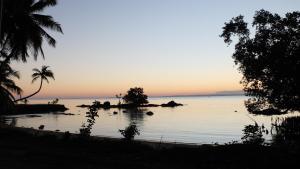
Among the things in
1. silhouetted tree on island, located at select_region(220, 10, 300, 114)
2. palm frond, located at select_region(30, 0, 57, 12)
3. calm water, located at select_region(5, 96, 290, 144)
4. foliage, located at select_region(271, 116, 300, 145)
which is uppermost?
palm frond, located at select_region(30, 0, 57, 12)

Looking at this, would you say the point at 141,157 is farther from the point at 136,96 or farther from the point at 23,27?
the point at 136,96

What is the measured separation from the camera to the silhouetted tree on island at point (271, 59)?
27.5 m

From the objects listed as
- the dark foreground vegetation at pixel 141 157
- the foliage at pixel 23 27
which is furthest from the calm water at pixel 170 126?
the dark foreground vegetation at pixel 141 157

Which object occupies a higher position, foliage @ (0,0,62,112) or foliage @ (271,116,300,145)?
foliage @ (0,0,62,112)

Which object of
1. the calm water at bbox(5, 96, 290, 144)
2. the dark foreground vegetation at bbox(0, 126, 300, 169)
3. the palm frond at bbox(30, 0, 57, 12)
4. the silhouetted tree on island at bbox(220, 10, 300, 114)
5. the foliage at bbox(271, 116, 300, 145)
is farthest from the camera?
the calm water at bbox(5, 96, 290, 144)

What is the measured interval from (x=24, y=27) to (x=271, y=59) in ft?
66.0

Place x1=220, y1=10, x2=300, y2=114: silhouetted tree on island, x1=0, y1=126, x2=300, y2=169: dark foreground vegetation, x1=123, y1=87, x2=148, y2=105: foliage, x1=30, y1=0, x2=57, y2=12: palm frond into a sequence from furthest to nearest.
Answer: x1=123, y1=87, x2=148, y2=105: foliage, x1=30, y1=0, x2=57, y2=12: palm frond, x1=220, y1=10, x2=300, y2=114: silhouetted tree on island, x1=0, y1=126, x2=300, y2=169: dark foreground vegetation

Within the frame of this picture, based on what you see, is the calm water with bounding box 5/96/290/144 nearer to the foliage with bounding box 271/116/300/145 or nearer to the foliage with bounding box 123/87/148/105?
the foliage with bounding box 271/116/300/145

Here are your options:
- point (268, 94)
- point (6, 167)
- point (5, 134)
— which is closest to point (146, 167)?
point (6, 167)

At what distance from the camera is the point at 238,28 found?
30.5 metres

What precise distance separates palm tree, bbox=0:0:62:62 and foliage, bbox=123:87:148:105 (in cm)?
11335

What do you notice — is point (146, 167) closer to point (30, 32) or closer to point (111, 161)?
point (111, 161)

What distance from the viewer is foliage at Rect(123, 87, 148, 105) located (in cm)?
14800

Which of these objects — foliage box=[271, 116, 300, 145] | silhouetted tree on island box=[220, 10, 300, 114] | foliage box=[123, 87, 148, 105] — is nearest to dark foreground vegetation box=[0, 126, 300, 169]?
foliage box=[271, 116, 300, 145]
